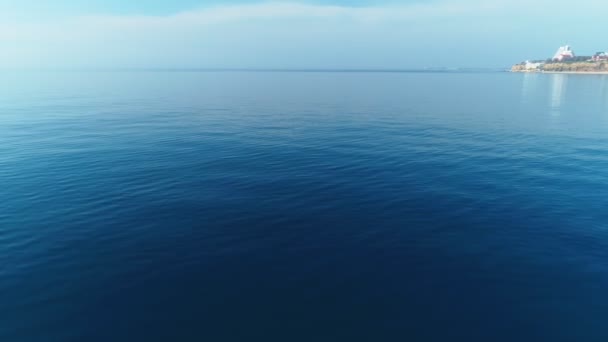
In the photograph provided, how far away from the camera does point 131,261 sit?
16484mm

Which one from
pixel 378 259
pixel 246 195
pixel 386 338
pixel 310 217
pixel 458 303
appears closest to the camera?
pixel 386 338

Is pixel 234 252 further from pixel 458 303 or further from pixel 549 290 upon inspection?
pixel 549 290

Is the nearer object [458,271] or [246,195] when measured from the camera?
[458,271]

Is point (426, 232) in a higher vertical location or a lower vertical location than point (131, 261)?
lower

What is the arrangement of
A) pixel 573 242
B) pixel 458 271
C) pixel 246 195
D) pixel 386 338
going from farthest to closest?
pixel 246 195 → pixel 573 242 → pixel 458 271 → pixel 386 338

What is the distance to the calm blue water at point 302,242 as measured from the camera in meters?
12.9

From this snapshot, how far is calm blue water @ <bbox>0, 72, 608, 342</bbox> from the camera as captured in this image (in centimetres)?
1295

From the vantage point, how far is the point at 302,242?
18.5 metres

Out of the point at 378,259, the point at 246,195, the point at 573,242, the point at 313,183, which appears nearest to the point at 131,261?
the point at 246,195

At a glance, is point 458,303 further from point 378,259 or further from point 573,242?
point 573,242

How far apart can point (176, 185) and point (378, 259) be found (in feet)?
56.4

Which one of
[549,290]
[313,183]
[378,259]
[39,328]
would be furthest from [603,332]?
[39,328]

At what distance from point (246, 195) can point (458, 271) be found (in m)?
14.8

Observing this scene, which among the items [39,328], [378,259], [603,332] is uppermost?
[39,328]
